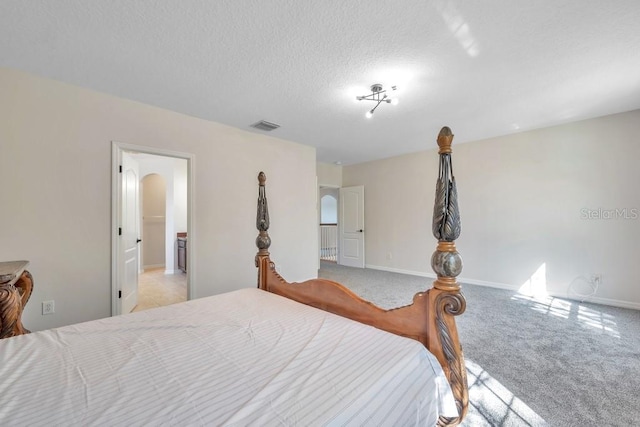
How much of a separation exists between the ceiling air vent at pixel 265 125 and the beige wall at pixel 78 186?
0.41 metres

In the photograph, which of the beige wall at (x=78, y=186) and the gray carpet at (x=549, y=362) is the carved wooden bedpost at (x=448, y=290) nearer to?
the gray carpet at (x=549, y=362)

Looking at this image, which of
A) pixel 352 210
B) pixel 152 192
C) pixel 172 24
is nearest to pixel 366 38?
pixel 172 24

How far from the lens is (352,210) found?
21.2 ft

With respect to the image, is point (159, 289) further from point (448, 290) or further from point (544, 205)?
point (544, 205)

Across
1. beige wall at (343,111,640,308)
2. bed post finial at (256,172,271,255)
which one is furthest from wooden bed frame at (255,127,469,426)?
beige wall at (343,111,640,308)

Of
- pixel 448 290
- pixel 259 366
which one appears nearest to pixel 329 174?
pixel 448 290

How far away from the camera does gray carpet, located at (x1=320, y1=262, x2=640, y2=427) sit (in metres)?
1.61

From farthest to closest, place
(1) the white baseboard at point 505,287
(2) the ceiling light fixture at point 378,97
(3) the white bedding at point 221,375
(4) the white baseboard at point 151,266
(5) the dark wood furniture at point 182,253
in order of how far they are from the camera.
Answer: (4) the white baseboard at point 151,266 < (5) the dark wood furniture at point 182,253 < (1) the white baseboard at point 505,287 < (2) the ceiling light fixture at point 378,97 < (3) the white bedding at point 221,375

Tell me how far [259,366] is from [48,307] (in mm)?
2686

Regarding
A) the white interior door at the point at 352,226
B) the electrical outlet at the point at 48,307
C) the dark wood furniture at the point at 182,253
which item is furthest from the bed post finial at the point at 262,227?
the white interior door at the point at 352,226

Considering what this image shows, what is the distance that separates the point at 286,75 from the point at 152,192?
570 centimetres

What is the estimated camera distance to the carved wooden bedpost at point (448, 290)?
3.86ft

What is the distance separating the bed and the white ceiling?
1153 millimetres

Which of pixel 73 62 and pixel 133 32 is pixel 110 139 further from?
pixel 133 32
